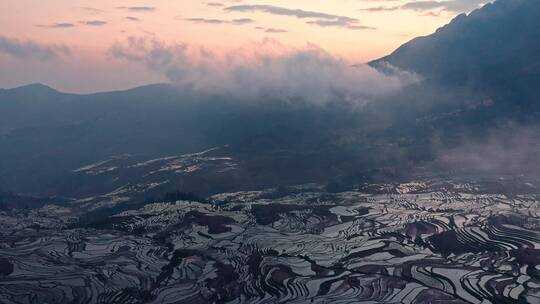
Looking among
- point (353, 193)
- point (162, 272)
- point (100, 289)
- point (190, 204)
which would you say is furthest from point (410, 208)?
point (100, 289)

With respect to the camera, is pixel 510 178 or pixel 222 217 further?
pixel 510 178

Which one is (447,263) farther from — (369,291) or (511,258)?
(369,291)

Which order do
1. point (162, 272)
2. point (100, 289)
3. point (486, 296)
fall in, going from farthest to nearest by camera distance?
1. point (162, 272)
2. point (100, 289)
3. point (486, 296)

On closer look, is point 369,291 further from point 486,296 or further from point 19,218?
point 19,218

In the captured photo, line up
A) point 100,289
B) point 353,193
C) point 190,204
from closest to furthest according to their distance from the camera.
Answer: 1. point 100,289
2. point 190,204
3. point 353,193

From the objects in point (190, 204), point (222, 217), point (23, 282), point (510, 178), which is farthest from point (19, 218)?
point (510, 178)

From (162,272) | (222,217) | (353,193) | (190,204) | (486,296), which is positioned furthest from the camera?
(353,193)

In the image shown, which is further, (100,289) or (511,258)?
(511,258)

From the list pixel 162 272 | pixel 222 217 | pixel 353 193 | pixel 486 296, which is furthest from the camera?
pixel 353 193
